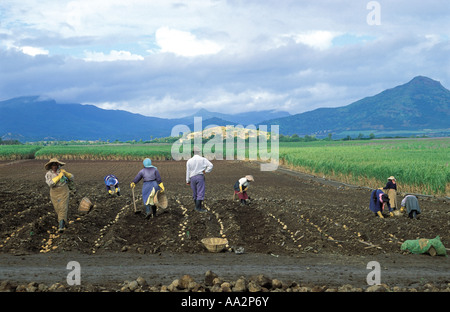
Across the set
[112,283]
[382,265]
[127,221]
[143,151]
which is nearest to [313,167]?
[127,221]

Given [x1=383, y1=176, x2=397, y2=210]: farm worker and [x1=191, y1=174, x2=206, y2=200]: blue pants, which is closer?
[x1=191, y1=174, x2=206, y2=200]: blue pants

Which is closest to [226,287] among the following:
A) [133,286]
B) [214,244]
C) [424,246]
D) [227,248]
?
[133,286]

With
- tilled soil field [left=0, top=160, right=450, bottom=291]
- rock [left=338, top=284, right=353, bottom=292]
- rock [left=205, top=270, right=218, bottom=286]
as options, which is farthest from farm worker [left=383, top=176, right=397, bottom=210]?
rock [left=205, top=270, right=218, bottom=286]

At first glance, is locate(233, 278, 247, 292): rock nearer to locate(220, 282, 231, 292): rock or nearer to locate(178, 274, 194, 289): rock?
locate(220, 282, 231, 292): rock

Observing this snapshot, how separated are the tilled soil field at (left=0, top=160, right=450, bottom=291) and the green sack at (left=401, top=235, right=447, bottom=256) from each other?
13cm

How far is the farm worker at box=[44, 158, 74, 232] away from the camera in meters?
10.5

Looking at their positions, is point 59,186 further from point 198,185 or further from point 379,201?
point 379,201

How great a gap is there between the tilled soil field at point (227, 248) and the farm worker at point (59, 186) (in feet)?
1.58

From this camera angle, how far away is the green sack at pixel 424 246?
9195 mm

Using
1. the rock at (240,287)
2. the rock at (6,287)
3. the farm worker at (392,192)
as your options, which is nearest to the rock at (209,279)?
the rock at (240,287)

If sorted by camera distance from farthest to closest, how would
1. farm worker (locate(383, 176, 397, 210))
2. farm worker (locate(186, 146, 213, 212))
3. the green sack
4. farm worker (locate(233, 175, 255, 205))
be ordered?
1. farm worker (locate(233, 175, 255, 205))
2. farm worker (locate(383, 176, 397, 210))
3. farm worker (locate(186, 146, 213, 212))
4. the green sack

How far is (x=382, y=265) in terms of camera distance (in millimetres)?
8484

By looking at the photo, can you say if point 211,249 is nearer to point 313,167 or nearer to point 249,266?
point 249,266
